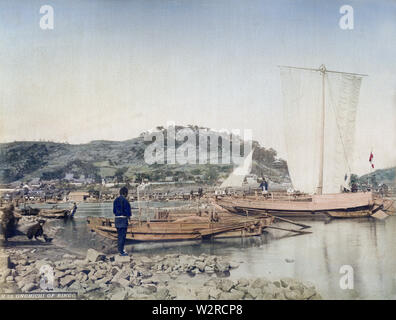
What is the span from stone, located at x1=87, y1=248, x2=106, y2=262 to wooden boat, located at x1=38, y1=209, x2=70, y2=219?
55 cm

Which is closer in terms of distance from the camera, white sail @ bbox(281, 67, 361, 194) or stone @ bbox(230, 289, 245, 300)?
stone @ bbox(230, 289, 245, 300)

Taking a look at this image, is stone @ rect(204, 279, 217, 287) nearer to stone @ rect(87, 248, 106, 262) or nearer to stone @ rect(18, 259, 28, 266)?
stone @ rect(87, 248, 106, 262)

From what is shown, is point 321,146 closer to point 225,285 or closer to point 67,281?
point 225,285

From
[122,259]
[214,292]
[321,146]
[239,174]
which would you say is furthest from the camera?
[321,146]

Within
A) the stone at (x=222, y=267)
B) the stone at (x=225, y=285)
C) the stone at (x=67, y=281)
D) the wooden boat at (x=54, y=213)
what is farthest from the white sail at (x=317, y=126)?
the stone at (x=67, y=281)

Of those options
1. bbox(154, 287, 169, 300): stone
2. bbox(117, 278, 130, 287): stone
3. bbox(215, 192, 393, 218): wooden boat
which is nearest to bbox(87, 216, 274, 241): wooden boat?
bbox(215, 192, 393, 218): wooden boat

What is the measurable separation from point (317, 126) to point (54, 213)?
362 cm

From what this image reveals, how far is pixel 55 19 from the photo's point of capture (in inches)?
231

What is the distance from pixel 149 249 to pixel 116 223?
54cm

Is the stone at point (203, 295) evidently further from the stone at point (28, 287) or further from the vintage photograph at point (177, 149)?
the stone at point (28, 287)

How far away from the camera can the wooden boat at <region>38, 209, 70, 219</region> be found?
19.4 feet

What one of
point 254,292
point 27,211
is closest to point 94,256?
point 27,211

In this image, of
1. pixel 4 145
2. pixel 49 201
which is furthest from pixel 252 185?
pixel 4 145

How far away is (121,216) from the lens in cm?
586
